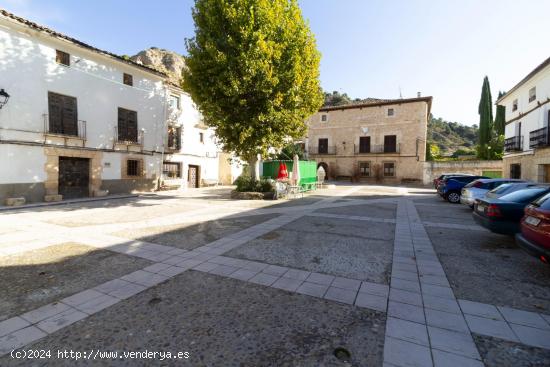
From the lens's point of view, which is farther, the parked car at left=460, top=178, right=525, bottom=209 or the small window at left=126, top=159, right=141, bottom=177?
the small window at left=126, top=159, right=141, bottom=177

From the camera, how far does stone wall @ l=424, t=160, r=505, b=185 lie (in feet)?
86.4

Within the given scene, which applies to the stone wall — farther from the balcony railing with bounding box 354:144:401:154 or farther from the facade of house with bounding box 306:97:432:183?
the balcony railing with bounding box 354:144:401:154

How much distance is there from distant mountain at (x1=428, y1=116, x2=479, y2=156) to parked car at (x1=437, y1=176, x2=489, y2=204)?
57.3 m

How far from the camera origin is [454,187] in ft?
45.6

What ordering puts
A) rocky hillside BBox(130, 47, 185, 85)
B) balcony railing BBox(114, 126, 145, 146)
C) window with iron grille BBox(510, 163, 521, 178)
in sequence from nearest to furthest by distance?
balcony railing BBox(114, 126, 145, 146) < window with iron grille BBox(510, 163, 521, 178) < rocky hillside BBox(130, 47, 185, 85)

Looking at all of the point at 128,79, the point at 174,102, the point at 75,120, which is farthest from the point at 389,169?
the point at 75,120

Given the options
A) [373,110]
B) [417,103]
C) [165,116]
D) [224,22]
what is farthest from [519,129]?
[165,116]

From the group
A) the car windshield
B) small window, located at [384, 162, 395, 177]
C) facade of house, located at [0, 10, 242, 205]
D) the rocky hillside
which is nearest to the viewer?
the car windshield

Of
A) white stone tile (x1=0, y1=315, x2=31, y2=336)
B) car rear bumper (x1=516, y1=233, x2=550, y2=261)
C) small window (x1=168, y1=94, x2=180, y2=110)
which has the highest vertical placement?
small window (x1=168, y1=94, x2=180, y2=110)

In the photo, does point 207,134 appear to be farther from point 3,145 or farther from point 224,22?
point 3,145

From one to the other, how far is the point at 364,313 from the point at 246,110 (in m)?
11.4

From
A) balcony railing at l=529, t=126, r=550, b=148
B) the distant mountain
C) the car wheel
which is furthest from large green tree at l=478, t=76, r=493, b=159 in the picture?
the car wheel

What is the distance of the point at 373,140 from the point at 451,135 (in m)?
56.3

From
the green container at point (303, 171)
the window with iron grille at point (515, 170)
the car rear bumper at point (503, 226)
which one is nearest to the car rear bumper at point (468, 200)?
the car rear bumper at point (503, 226)
